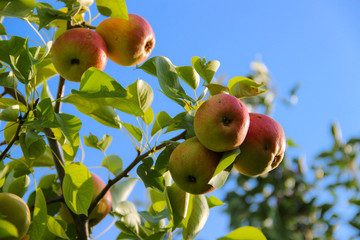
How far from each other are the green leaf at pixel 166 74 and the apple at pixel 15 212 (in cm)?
62

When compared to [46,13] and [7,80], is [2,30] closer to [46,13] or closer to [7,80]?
[7,80]

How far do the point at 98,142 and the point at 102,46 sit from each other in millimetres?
399

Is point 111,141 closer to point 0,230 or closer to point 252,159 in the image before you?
point 252,159

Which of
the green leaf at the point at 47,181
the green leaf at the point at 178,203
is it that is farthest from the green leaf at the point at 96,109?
the green leaf at the point at 47,181

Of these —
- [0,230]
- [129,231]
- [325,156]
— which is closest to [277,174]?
[325,156]

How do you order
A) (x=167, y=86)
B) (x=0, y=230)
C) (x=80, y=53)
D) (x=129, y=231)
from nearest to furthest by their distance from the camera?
1. (x=0, y=230)
2. (x=167, y=86)
3. (x=80, y=53)
4. (x=129, y=231)

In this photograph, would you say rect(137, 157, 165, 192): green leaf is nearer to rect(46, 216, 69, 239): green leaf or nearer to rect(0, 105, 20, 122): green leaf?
rect(46, 216, 69, 239): green leaf

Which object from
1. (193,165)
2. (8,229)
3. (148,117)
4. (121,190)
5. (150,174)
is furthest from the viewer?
(121,190)

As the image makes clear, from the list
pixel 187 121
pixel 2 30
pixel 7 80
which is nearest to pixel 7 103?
pixel 7 80

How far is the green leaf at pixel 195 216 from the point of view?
1.40m

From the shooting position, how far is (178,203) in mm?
1419

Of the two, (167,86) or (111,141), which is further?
(111,141)

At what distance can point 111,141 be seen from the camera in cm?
176

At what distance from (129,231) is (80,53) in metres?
0.75
